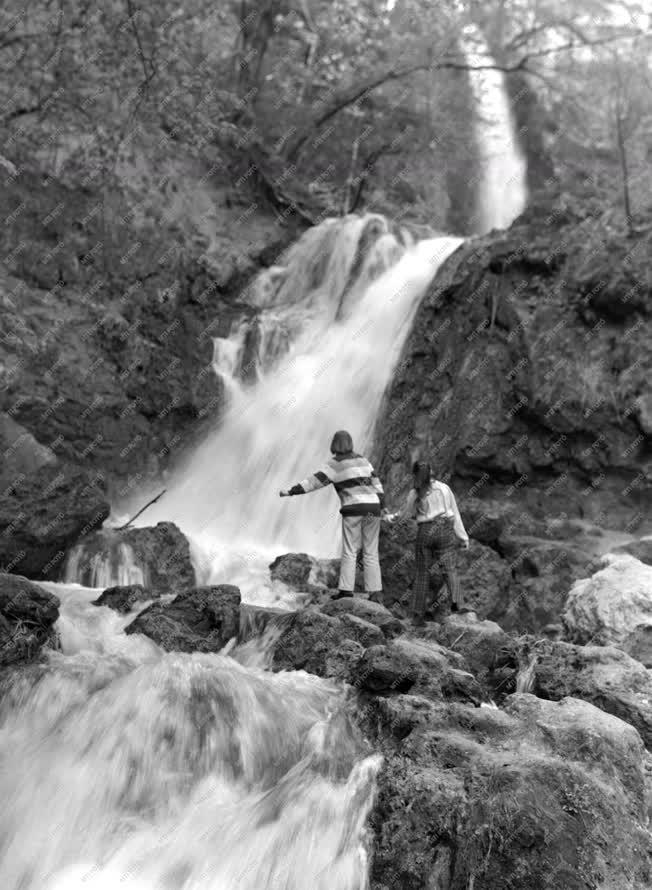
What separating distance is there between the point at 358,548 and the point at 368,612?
1.37 metres

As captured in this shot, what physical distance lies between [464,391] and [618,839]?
9377mm

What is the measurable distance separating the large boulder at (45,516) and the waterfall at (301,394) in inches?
68.9

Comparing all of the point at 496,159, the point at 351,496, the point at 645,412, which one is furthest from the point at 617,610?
the point at 496,159

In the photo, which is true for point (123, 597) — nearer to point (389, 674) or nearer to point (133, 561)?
point (133, 561)

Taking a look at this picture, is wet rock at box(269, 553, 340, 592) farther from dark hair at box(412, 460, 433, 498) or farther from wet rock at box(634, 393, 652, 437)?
wet rock at box(634, 393, 652, 437)

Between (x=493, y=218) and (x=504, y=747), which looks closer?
(x=504, y=747)

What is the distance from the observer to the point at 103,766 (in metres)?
4.84

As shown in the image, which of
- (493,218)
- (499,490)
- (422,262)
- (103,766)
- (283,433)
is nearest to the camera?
(103,766)

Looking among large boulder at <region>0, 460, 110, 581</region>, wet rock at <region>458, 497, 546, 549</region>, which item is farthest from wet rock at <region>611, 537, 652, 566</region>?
large boulder at <region>0, 460, 110, 581</region>

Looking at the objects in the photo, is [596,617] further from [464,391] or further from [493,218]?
[493,218]

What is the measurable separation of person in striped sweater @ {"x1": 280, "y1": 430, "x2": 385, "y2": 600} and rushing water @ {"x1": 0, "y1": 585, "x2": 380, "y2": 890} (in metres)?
2.66

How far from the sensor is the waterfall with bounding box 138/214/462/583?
1286 centimetres

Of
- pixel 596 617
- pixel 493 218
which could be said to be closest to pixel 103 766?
pixel 596 617

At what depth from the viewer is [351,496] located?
859cm
